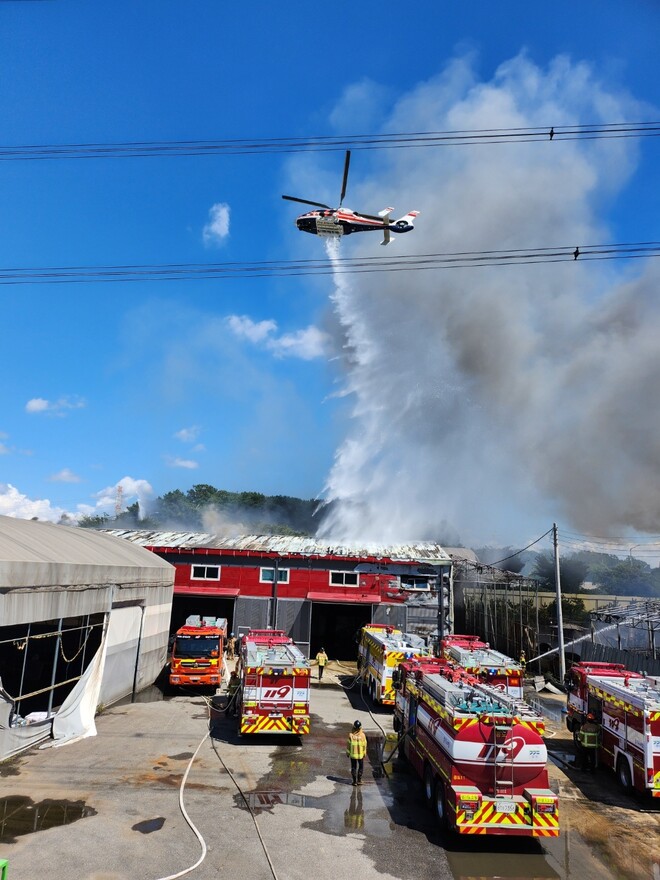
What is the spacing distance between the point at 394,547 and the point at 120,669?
21.2 metres

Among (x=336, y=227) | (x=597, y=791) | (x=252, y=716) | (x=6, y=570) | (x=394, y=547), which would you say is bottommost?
(x=597, y=791)

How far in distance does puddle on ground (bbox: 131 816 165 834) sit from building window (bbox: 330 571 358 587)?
2340 centimetres

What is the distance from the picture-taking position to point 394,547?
38625 mm

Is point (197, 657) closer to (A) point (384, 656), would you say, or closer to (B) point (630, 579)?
(A) point (384, 656)

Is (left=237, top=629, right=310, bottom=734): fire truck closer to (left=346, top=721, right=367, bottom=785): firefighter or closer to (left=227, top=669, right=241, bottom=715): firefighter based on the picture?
(left=346, top=721, right=367, bottom=785): firefighter

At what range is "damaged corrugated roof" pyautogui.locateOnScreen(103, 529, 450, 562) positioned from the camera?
3459cm

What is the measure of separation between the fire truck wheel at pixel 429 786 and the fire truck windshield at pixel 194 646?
42.2ft

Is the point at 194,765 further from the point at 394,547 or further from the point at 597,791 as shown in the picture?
the point at 394,547

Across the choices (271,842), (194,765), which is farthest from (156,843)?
(194,765)

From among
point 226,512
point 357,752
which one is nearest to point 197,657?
point 357,752

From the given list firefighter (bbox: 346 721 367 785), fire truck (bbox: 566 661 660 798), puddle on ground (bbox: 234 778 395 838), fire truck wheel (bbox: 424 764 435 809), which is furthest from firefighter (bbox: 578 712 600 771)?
firefighter (bbox: 346 721 367 785)

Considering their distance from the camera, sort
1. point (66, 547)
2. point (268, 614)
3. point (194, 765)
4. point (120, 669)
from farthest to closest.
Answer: point (268, 614), point (120, 669), point (66, 547), point (194, 765)

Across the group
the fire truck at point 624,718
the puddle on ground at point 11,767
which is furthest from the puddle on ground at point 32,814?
the fire truck at point 624,718

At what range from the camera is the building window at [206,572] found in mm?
34375
